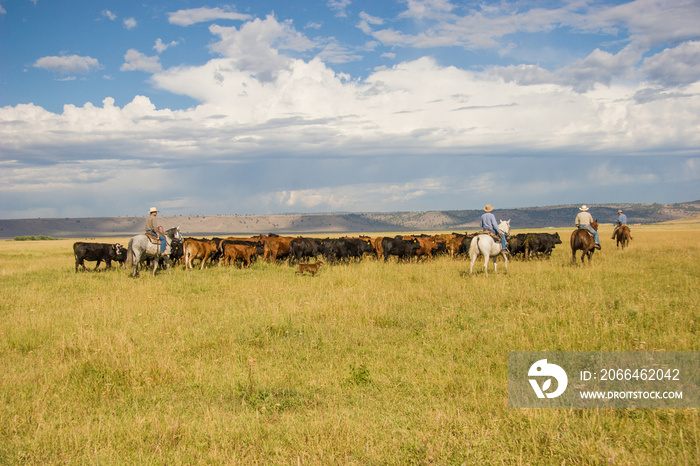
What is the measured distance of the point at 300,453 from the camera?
13.0 ft

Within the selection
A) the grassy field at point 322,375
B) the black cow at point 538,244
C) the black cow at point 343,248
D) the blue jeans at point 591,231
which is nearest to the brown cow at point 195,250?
the black cow at point 343,248

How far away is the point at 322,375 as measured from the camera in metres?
5.98

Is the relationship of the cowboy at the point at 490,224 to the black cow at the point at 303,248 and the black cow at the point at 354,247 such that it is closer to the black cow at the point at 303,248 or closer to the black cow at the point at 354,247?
the black cow at the point at 354,247

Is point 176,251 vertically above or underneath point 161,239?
underneath

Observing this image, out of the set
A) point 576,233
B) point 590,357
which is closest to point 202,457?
point 590,357

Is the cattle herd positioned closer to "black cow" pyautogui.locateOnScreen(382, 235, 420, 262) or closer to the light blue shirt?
"black cow" pyautogui.locateOnScreen(382, 235, 420, 262)

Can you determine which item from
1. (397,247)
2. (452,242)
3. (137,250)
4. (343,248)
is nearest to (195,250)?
(137,250)

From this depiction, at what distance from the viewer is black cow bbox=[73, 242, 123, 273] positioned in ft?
62.3

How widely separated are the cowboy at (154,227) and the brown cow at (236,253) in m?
3.22

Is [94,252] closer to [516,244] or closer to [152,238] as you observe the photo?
[152,238]

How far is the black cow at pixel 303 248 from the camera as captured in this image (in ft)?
69.5

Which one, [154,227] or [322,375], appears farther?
[154,227]

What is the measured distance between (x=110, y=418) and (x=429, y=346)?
4.36 m

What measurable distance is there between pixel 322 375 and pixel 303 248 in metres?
15.5
